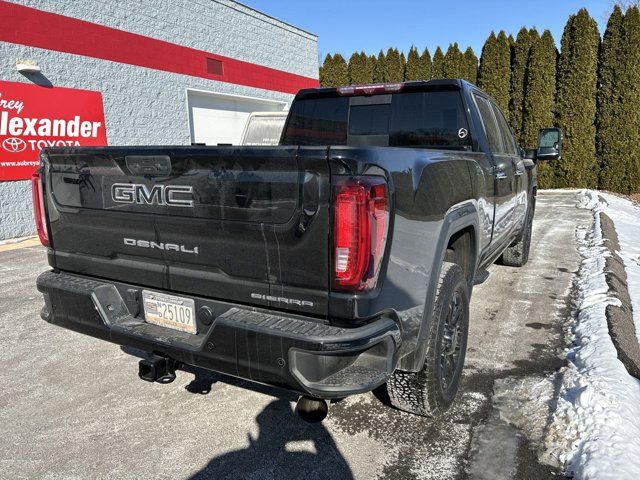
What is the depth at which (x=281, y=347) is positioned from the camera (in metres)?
1.97

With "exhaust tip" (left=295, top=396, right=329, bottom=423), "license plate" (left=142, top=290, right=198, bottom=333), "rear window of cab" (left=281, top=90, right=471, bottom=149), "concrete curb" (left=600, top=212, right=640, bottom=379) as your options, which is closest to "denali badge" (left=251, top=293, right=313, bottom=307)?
"license plate" (left=142, top=290, right=198, bottom=333)

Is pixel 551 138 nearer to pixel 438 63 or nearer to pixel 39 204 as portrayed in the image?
pixel 39 204

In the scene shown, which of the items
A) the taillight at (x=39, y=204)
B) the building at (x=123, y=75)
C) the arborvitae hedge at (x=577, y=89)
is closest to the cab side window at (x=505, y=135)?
the taillight at (x=39, y=204)

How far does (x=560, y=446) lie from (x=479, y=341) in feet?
4.86

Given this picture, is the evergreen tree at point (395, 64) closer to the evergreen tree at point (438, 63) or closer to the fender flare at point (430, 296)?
the evergreen tree at point (438, 63)

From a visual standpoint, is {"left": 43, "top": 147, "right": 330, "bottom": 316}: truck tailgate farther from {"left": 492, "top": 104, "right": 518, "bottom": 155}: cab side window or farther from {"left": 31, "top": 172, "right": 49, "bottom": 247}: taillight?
{"left": 492, "top": 104, "right": 518, "bottom": 155}: cab side window

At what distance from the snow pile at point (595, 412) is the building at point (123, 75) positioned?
889 cm

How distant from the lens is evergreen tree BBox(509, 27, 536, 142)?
16266 millimetres

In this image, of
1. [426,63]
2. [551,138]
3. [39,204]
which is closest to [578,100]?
[426,63]

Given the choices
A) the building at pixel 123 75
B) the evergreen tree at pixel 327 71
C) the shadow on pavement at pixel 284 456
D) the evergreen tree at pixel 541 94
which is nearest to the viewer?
the shadow on pavement at pixel 284 456

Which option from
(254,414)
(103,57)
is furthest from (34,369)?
(103,57)

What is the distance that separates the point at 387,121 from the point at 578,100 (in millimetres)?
14906

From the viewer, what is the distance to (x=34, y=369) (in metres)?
3.55

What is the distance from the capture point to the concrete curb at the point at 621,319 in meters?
3.28
